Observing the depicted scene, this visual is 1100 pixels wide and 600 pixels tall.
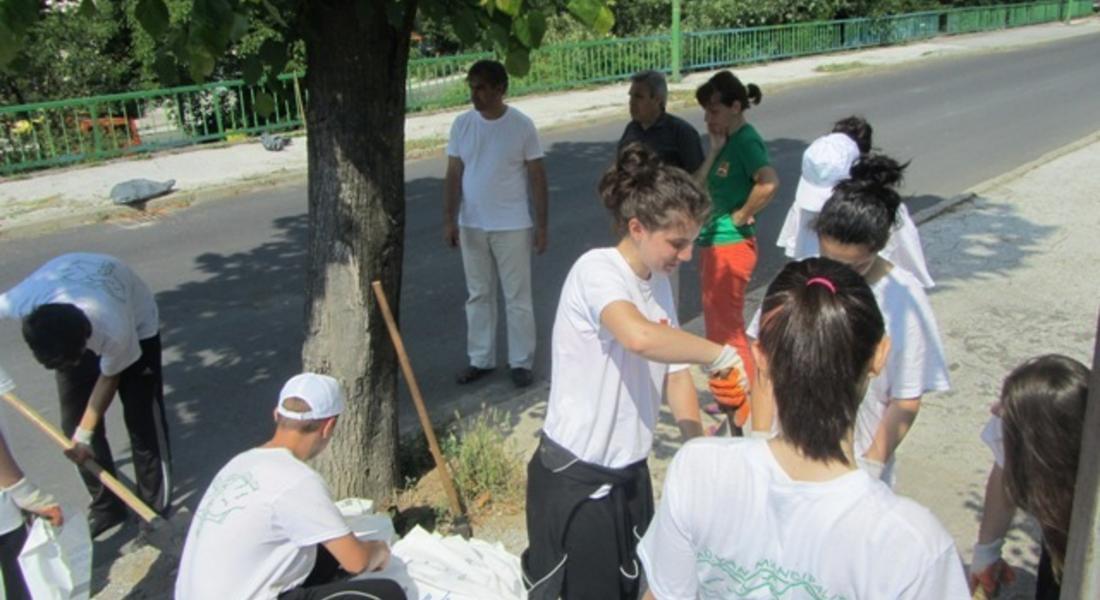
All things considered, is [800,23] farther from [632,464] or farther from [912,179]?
[632,464]

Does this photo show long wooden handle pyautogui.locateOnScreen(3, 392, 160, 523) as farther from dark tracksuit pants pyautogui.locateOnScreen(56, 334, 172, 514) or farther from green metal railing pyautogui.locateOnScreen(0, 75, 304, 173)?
green metal railing pyautogui.locateOnScreen(0, 75, 304, 173)

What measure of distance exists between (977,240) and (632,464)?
647 cm

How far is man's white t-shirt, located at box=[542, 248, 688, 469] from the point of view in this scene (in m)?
2.68

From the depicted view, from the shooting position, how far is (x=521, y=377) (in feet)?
19.0

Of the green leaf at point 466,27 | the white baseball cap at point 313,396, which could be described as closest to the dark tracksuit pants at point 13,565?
the white baseball cap at point 313,396

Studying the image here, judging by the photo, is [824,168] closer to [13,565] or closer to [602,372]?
[602,372]

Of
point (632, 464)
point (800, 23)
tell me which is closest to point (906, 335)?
point (632, 464)

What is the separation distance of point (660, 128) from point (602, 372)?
2.97 metres

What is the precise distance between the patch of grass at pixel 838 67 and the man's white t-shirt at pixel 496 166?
62.9ft

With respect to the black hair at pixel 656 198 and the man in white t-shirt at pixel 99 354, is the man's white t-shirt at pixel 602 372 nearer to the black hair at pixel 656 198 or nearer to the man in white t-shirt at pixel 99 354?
the black hair at pixel 656 198

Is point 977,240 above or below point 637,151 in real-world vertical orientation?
below

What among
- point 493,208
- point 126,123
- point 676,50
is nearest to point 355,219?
point 493,208

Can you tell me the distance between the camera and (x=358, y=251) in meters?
4.09

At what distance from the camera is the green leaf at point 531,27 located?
2.97 meters
